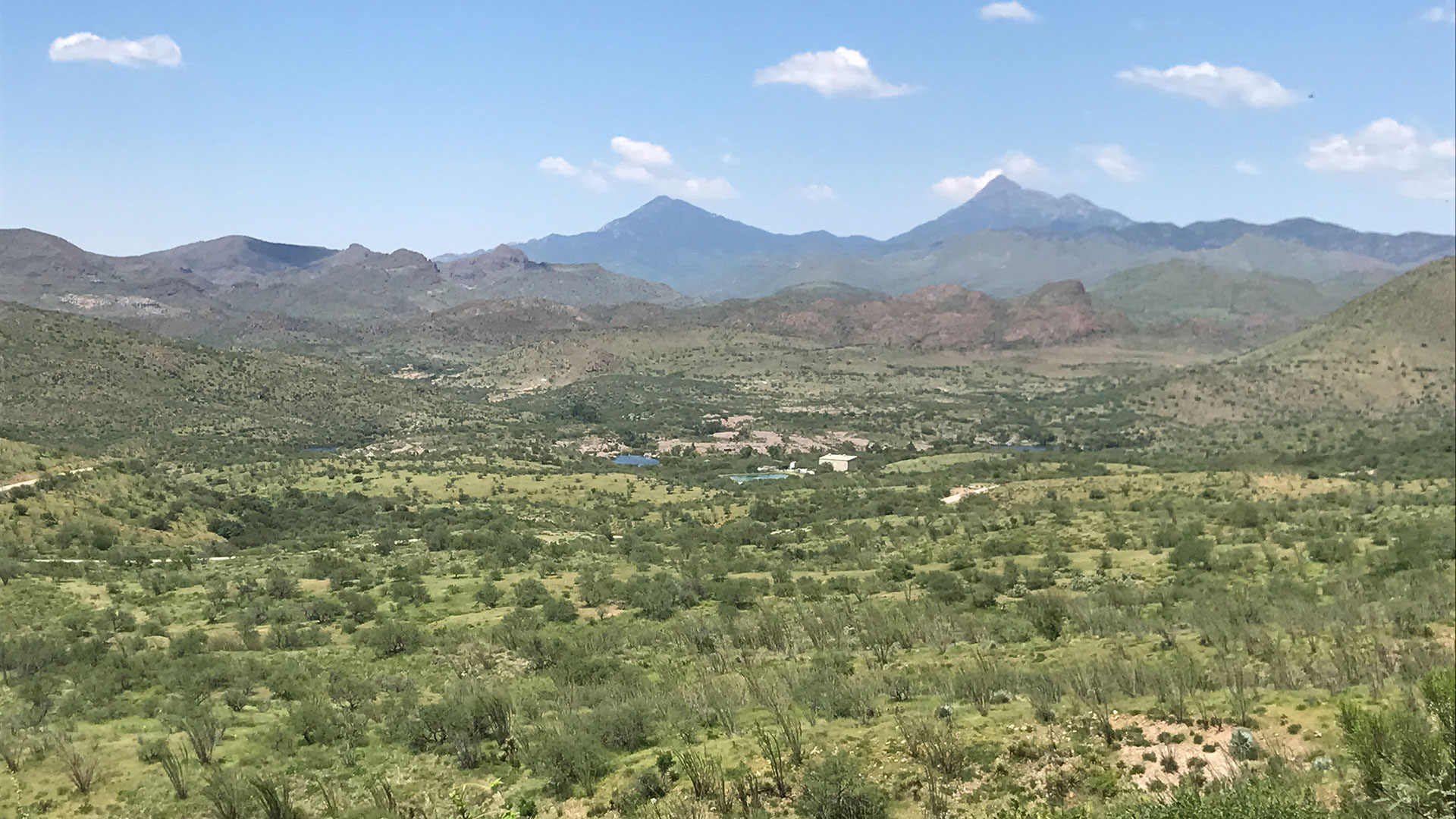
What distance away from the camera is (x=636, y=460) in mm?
118500

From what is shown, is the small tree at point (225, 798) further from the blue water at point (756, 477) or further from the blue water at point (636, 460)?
the blue water at point (636, 460)

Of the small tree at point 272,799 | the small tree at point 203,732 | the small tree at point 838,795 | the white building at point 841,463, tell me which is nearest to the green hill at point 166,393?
the white building at point 841,463

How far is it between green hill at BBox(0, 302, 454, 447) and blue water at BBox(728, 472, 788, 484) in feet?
162

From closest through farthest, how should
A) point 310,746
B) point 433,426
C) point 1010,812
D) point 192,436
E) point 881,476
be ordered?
point 1010,812
point 310,746
point 881,476
point 192,436
point 433,426

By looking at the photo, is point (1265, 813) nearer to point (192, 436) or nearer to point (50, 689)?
point (50, 689)

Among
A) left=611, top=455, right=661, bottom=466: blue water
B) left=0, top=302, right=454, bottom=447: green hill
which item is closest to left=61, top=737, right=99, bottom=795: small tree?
left=0, top=302, right=454, bottom=447: green hill

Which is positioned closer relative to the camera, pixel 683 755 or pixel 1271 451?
pixel 683 755

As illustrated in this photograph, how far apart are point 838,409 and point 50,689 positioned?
147 m

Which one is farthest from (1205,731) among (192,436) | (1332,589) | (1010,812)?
(192,436)

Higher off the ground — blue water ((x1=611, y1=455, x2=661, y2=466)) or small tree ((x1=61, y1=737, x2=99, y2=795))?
small tree ((x1=61, y1=737, x2=99, y2=795))

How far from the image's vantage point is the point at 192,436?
10162cm

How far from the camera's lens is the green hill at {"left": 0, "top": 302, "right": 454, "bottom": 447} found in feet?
331

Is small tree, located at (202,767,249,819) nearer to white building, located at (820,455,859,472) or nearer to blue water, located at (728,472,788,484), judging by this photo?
blue water, located at (728,472,788,484)

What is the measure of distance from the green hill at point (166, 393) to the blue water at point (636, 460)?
104 feet
